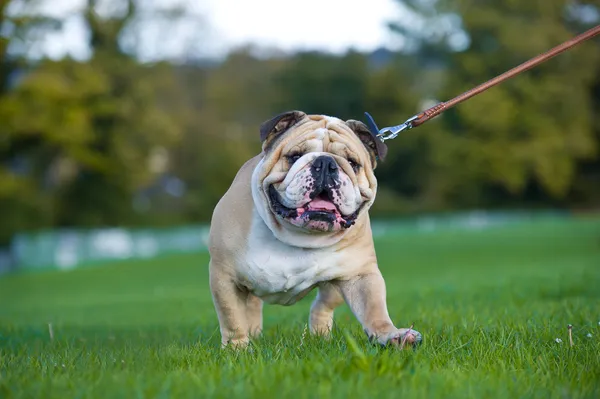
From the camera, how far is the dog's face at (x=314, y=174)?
14.4ft

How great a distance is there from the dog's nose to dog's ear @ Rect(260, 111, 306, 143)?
0.44 metres

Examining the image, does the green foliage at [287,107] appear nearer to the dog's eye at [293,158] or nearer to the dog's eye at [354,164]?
the dog's eye at [293,158]

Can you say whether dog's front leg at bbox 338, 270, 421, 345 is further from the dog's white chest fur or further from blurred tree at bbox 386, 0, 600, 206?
blurred tree at bbox 386, 0, 600, 206

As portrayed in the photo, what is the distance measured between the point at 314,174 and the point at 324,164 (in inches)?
3.1

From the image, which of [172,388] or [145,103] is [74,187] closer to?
[145,103]

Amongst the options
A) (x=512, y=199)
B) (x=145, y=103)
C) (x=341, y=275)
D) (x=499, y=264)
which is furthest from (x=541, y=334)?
(x=512, y=199)

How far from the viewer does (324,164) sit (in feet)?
14.3

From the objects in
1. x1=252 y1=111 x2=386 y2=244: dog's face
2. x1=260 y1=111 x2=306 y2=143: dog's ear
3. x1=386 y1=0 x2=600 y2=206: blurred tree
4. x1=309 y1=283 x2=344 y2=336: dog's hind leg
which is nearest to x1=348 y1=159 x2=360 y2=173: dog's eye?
x1=252 y1=111 x2=386 y2=244: dog's face

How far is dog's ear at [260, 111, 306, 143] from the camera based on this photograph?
467 cm

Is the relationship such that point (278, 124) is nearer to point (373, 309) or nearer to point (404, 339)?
point (373, 309)

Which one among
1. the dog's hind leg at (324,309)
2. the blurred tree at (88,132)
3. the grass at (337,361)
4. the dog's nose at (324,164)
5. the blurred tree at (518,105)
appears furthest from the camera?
the blurred tree at (518,105)

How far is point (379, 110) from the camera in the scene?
54.4 m

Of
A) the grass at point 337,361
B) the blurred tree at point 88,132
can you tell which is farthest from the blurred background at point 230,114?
the grass at point 337,361

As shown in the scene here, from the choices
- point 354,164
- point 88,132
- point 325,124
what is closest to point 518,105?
point 88,132
